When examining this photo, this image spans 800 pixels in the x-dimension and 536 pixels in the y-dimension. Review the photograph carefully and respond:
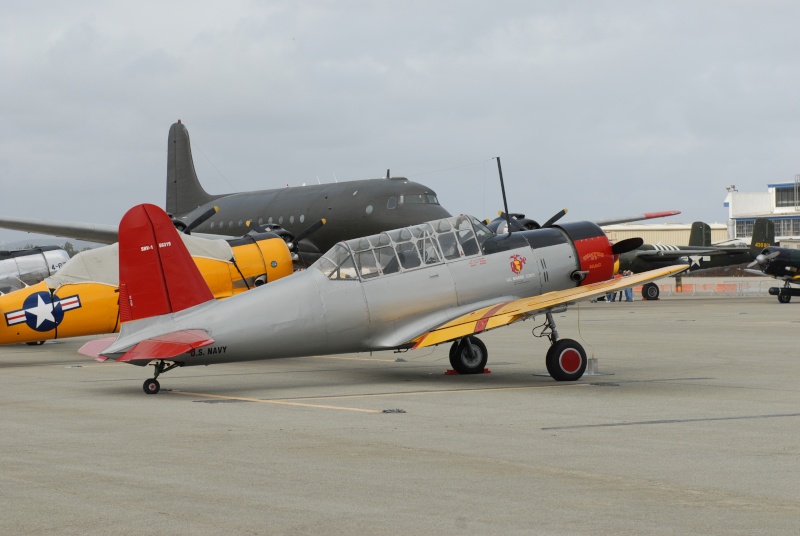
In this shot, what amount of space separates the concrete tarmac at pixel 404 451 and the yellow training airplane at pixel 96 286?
4.93 feet

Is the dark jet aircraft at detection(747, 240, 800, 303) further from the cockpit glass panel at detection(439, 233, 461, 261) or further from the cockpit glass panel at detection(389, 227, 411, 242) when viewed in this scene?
the cockpit glass panel at detection(389, 227, 411, 242)

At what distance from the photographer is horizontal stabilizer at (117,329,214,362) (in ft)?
44.8

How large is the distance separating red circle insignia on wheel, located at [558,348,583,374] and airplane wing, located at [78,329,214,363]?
526 centimetres

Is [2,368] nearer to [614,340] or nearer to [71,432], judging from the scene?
[71,432]

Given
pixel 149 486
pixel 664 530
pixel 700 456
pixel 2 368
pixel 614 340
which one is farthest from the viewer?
pixel 614 340

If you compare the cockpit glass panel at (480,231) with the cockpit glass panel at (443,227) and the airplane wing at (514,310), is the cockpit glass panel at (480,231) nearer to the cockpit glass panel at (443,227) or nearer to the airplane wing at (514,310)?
the cockpit glass panel at (443,227)

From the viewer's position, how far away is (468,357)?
56.4 ft

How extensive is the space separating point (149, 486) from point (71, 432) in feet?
11.1

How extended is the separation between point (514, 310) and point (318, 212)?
2078 centimetres

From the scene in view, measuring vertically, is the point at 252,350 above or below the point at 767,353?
above

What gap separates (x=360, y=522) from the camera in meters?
6.61

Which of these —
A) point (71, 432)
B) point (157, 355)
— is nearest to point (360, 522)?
point (71, 432)

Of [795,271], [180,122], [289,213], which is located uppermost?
[180,122]

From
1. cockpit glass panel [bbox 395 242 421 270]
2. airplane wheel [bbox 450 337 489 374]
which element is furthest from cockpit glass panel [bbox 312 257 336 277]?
airplane wheel [bbox 450 337 489 374]
